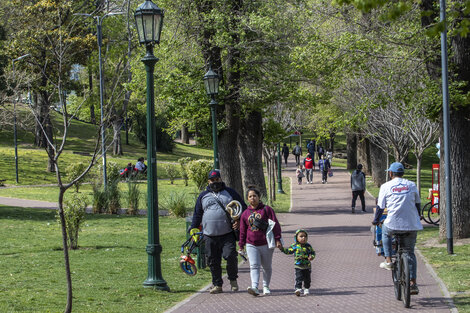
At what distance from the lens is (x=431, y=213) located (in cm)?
2164

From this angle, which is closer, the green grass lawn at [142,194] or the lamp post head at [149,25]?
the lamp post head at [149,25]

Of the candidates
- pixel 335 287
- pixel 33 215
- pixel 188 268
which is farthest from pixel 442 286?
pixel 33 215

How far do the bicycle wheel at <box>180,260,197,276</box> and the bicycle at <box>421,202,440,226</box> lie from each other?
1146cm

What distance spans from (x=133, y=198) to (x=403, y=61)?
1155 centimetres

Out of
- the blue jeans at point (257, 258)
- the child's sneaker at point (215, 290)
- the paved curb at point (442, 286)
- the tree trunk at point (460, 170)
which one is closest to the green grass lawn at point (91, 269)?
the child's sneaker at point (215, 290)

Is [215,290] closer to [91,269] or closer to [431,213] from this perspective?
[91,269]

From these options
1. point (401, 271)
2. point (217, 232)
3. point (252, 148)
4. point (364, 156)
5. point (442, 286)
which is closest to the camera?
point (401, 271)

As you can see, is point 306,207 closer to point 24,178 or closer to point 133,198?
point 133,198

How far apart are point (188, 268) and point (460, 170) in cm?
698

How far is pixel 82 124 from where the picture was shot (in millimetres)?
73562

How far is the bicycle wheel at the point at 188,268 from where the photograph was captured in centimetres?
1070

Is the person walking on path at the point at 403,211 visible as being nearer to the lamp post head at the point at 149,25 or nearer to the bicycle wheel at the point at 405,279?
the bicycle wheel at the point at 405,279

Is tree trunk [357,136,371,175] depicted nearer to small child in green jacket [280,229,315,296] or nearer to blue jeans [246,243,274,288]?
small child in green jacket [280,229,315,296]

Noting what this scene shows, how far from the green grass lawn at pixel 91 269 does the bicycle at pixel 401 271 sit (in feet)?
9.20
